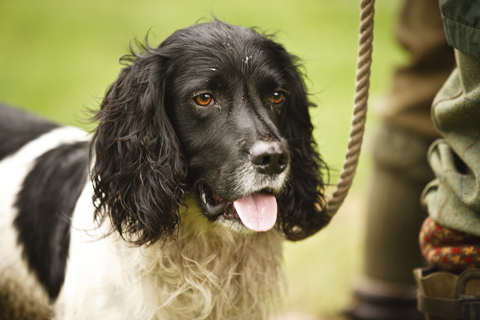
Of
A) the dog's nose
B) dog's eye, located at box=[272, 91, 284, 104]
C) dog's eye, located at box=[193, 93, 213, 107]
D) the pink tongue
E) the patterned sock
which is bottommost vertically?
the patterned sock

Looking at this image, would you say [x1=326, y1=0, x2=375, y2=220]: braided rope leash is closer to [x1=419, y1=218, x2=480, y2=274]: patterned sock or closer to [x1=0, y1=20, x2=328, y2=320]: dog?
[x1=0, y1=20, x2=328, y2=320]: dog

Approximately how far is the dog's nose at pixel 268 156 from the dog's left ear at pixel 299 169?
1.48 ft

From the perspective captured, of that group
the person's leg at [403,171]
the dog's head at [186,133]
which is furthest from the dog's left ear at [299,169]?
the person's leg at [403,171]

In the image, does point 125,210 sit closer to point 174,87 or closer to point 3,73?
point 174,87

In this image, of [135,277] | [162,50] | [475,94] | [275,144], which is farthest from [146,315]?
[475,94]

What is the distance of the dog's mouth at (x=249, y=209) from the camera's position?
2.27 metres

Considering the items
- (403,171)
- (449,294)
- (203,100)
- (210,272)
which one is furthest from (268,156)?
(403,171)

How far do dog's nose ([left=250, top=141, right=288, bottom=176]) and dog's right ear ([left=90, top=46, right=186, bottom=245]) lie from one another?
39 cm

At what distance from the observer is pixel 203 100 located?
2.41 metres

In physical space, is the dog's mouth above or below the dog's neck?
above

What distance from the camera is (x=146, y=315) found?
2.40 meters

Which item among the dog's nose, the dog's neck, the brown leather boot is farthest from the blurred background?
the dog's nose

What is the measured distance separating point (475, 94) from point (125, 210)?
1.56 m

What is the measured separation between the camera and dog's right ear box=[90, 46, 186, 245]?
2.38 m
